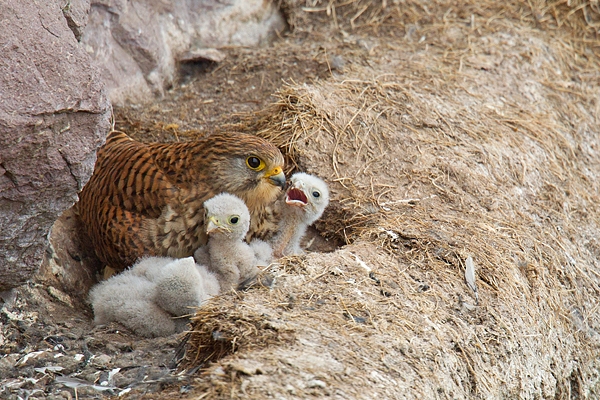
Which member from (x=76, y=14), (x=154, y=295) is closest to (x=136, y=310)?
(x=154, y=295)

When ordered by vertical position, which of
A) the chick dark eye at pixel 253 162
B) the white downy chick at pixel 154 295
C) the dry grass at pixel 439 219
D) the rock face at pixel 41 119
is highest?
the rock face at pixel 41 119

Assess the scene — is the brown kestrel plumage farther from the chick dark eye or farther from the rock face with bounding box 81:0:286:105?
the rock face with bounding box 81:0:286:105

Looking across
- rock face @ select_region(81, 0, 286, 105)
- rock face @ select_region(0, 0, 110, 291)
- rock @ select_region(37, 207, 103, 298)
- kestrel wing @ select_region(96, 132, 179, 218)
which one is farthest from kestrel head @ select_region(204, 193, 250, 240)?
rock face @ select_region(81, 0, 286, 105)

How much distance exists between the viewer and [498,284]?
4383mm

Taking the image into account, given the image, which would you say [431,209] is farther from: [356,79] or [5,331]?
[5,331]

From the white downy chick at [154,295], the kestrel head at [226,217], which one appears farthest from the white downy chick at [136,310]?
the kestrel head at [226,217]

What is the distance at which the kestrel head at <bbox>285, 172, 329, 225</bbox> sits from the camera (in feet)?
15.4

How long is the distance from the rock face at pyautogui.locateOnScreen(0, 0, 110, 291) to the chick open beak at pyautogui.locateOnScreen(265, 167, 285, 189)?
44.7 inches

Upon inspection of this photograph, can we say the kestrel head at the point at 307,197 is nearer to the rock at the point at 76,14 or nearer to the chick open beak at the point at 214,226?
the chick open beak at the point at 214,226

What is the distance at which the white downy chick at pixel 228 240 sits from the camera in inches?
168

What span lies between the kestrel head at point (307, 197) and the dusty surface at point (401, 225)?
26 cm

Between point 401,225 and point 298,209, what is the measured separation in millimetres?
627

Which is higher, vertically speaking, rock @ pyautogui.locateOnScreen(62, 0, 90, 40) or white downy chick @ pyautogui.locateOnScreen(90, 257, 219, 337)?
rock @ pyautogui.locateOnScreen(62, 0, 90, 40)

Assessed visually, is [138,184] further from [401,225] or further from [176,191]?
[401,225]
